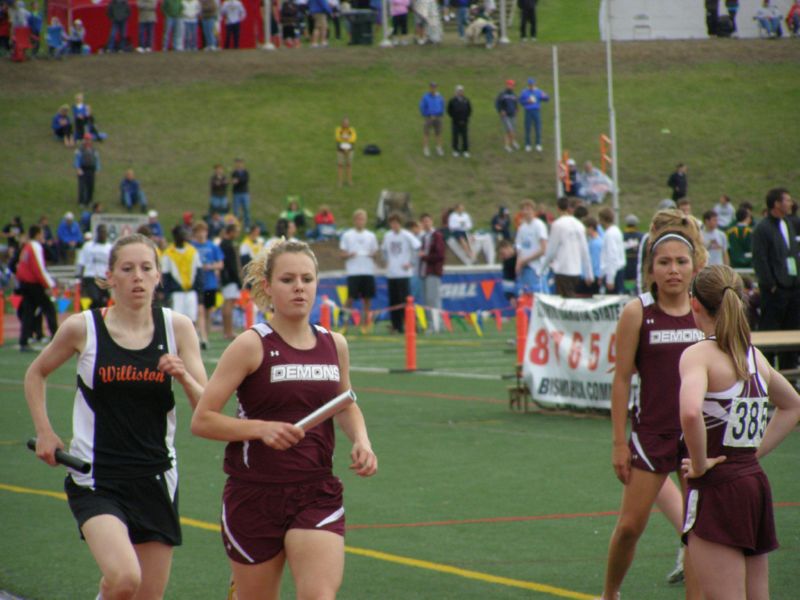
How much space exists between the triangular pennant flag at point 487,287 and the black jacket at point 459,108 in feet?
55.7

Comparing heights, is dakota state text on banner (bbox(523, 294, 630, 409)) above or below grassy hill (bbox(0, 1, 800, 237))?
below

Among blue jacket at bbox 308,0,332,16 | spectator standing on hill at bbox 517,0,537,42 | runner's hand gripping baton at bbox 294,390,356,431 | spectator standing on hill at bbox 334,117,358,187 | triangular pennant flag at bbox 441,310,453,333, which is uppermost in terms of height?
blue jacket at bbox 308,0,332,16

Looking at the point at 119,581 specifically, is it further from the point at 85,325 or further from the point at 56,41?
the point at 56,41

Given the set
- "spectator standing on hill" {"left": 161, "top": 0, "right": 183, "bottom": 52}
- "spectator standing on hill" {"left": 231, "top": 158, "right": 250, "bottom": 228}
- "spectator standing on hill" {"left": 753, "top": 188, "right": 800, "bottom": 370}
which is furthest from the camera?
"spectator standing on hill" {"left": 161, "top": 0, "right": 183, "bottom": 52}

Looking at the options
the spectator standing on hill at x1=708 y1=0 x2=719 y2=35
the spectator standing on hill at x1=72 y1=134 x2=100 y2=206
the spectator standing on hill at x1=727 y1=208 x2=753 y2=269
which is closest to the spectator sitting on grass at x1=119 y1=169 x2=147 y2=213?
the spectator standing on hill at x1=72 y1=134 x2=100 y2=206

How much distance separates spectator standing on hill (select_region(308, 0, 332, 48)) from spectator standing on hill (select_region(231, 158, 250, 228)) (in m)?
15.3

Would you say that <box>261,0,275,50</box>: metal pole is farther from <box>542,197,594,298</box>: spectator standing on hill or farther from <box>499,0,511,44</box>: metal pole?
<box>542,197,594,298</box>: spectator standing on hill

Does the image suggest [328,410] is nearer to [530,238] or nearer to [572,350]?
[572,350]

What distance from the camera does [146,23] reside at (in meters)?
53.3

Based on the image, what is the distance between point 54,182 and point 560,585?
40825 millimetres

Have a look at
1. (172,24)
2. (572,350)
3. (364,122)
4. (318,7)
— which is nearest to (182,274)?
(572,350)

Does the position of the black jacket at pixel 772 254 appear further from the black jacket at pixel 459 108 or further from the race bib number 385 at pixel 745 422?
the black jacket at pixel 459 108

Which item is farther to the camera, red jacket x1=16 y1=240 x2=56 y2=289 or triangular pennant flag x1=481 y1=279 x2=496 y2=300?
triangular pennant flag x1=481 y1=279 x2=496 y2=300

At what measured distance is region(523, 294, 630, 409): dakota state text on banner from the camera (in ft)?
46.6
